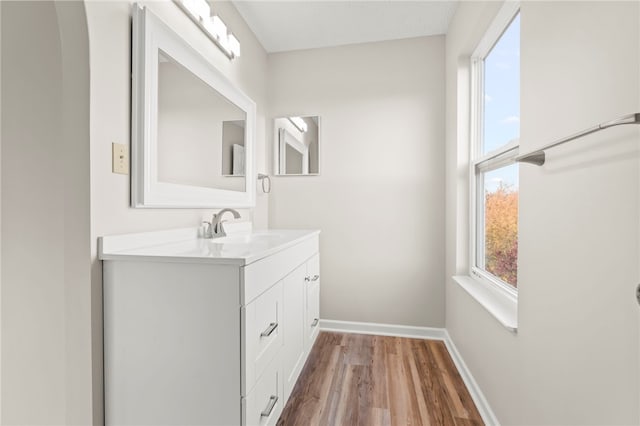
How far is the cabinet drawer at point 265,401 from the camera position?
1046 millimetres

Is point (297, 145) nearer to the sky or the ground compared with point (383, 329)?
nearer to the sky

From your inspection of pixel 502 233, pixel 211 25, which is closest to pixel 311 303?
pixel 502 233

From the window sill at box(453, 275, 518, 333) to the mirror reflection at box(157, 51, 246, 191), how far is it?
1.58 metres

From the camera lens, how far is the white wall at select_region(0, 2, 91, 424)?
102 cm

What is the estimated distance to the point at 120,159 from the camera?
1.15 meters

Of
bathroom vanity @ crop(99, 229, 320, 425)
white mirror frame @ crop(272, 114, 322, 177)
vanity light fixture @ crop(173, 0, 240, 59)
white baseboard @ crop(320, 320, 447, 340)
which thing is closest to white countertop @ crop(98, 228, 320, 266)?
bathroom vanity @ crop(99, 229, 320, 425)

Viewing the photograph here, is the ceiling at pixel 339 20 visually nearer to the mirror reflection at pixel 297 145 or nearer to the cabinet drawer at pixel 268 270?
the mirror reflection at pixel 297 145

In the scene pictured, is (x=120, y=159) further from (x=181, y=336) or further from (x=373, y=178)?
(x=373, y=178)

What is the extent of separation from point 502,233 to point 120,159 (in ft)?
5.92

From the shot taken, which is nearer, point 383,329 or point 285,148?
point 383,329

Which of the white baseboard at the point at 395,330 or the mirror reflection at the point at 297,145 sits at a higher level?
the mirror reflection at the point at 297,145

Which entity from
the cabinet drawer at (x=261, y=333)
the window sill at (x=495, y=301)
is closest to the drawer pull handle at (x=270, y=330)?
the cabinet drawer at (x=261, y=333)

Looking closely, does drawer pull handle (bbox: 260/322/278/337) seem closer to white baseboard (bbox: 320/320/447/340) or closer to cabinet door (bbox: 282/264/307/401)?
cabinet door (bbox: 282/264/307/401)

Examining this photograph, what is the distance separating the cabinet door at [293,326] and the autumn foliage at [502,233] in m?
1.09
